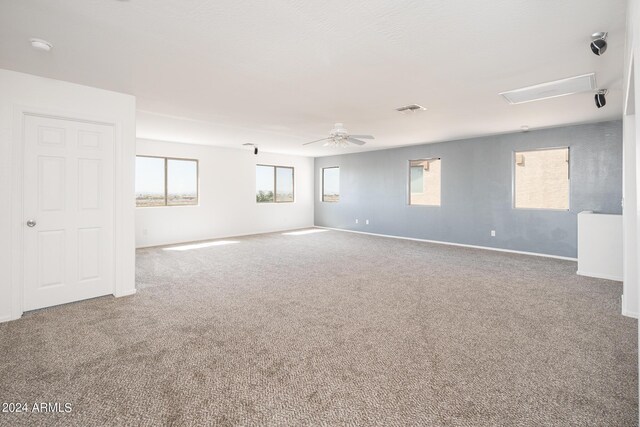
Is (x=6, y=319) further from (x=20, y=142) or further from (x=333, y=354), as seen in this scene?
(x=333, y=354)

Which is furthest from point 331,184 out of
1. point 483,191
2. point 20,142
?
point 20,142

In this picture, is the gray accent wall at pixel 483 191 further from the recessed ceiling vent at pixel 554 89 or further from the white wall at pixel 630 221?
the white wall at pixel 630 221

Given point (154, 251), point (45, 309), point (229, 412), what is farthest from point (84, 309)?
point (154, 251)

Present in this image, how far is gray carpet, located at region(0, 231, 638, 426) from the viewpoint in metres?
1.78

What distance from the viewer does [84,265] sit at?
363 cm

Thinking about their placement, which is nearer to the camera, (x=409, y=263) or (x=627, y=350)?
(x=627, y=350)

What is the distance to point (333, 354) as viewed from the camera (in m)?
2.39

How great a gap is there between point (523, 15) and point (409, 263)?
13.3 feet

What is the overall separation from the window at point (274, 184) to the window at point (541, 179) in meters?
6.33

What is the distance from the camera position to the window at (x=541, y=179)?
6223mm

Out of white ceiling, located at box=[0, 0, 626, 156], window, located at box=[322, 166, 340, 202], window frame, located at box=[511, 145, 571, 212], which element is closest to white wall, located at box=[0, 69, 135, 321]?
white ceiling, located at box=[0, 0, 626, 156]

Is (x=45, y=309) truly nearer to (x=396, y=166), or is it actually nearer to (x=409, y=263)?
(x=409, y=263)

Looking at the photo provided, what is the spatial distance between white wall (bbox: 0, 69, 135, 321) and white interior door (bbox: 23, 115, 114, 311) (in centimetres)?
9

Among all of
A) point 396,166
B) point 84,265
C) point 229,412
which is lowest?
point 229,412
